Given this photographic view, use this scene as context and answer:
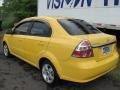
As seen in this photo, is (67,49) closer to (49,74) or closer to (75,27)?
(75,27)

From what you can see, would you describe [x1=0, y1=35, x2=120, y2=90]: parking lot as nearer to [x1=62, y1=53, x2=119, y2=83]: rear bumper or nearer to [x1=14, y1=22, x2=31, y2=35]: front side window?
[x1=62, y1=53, x2=119, y2=83]: rear bumper

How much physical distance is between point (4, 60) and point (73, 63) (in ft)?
12.6

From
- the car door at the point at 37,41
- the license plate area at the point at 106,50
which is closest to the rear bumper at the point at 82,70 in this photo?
the license plate area at the point at 106,50

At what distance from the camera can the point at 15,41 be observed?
7.45m

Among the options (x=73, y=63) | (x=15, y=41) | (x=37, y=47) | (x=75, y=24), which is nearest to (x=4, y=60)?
(x=15, y=41)

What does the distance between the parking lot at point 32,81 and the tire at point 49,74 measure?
4.9 inches

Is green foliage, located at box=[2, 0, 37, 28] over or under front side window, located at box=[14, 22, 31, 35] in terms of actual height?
under

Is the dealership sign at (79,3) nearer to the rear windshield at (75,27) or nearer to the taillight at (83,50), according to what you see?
the rear windshield at (75,27)

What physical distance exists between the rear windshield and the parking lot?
4.18 feet

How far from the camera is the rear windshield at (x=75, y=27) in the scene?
5672mm

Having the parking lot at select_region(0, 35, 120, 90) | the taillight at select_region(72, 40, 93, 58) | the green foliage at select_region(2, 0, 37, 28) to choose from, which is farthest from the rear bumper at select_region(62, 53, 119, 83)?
the green foliage at select_region(2, 0, 37, 28)

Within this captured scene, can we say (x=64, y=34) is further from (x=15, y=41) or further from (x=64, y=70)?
(x=15, y=41)

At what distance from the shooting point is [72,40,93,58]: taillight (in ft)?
16.6

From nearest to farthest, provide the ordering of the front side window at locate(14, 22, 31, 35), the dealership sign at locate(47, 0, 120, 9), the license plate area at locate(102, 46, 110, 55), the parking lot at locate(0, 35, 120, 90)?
the license plate area at locate(102, 46, 110, 55)
the parking lot at locate(0, 35, 120, 90)
the front side window at locate(14, 22, 31, 35)
the dealership sign at locate(47, 0, 120, 9)
